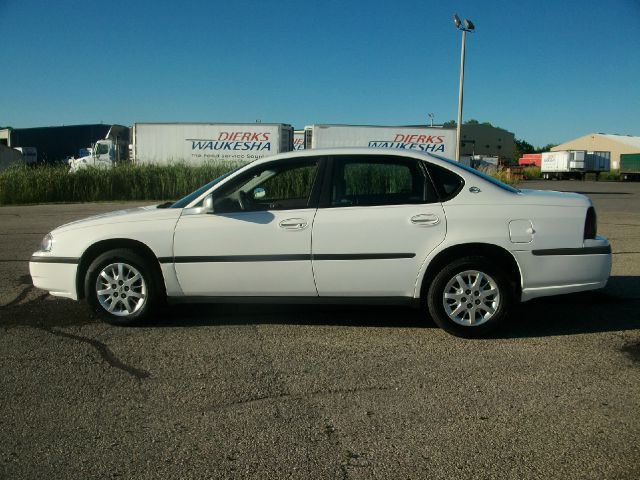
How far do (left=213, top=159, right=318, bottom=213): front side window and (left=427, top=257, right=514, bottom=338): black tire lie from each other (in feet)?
4.52

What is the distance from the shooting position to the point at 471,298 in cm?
520

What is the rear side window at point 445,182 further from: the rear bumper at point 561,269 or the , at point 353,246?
the rear bumper at point 561,269

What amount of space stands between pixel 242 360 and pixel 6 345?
→ 2.03 m

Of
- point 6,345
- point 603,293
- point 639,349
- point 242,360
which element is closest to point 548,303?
point 603,293

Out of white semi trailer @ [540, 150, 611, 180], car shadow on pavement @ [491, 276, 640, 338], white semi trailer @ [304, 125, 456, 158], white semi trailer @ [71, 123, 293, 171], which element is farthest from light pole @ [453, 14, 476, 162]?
white semi trailer @ [540, 150, 611, 180]

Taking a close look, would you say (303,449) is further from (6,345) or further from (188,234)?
(6,345)

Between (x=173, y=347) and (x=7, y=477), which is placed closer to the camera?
(x=7, y=477)

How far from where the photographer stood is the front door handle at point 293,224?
5.27 metres

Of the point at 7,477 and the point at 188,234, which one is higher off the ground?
the point at 188,234

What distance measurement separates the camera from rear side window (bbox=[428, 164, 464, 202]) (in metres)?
5.31

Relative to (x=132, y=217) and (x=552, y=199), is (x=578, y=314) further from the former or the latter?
(x=132, y=217)

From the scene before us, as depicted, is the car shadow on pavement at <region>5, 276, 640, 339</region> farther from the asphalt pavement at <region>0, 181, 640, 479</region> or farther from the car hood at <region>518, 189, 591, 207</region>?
the car hood at <region>518, 189, 591, 207</region>

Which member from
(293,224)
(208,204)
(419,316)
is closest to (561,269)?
(419,316)

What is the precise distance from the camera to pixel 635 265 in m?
8.76
